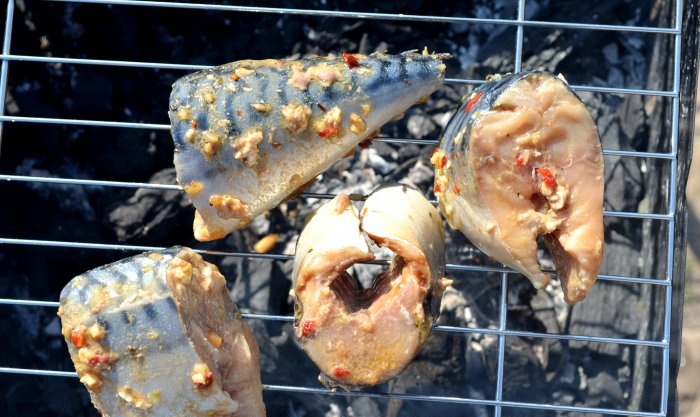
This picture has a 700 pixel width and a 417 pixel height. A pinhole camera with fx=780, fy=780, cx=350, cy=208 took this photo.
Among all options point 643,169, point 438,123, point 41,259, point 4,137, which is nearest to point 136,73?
point 4,137

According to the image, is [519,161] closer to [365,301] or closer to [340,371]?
[365,301]

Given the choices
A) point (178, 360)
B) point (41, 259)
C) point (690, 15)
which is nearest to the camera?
point (178, 360)

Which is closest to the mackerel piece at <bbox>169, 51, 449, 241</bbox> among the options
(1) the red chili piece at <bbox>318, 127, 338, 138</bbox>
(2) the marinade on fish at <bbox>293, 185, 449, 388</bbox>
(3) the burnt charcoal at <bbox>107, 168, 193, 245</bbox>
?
(1) the red chili piece at <bbox>318, 127, 338, 138</bbox>

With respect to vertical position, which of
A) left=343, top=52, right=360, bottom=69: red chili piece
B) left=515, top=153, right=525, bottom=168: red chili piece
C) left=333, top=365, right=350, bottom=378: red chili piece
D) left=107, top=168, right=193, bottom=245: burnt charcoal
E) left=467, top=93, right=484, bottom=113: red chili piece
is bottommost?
left=333, top=365, right=350, bottom=378: red chili piece

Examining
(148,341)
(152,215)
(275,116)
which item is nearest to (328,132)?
(275,116)

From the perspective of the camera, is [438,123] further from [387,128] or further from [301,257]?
[301,257]

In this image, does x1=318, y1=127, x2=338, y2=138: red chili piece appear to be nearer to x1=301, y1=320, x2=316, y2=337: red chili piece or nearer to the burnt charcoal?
x1=301, y1=320, x2=316, y2=337: red chili piece
